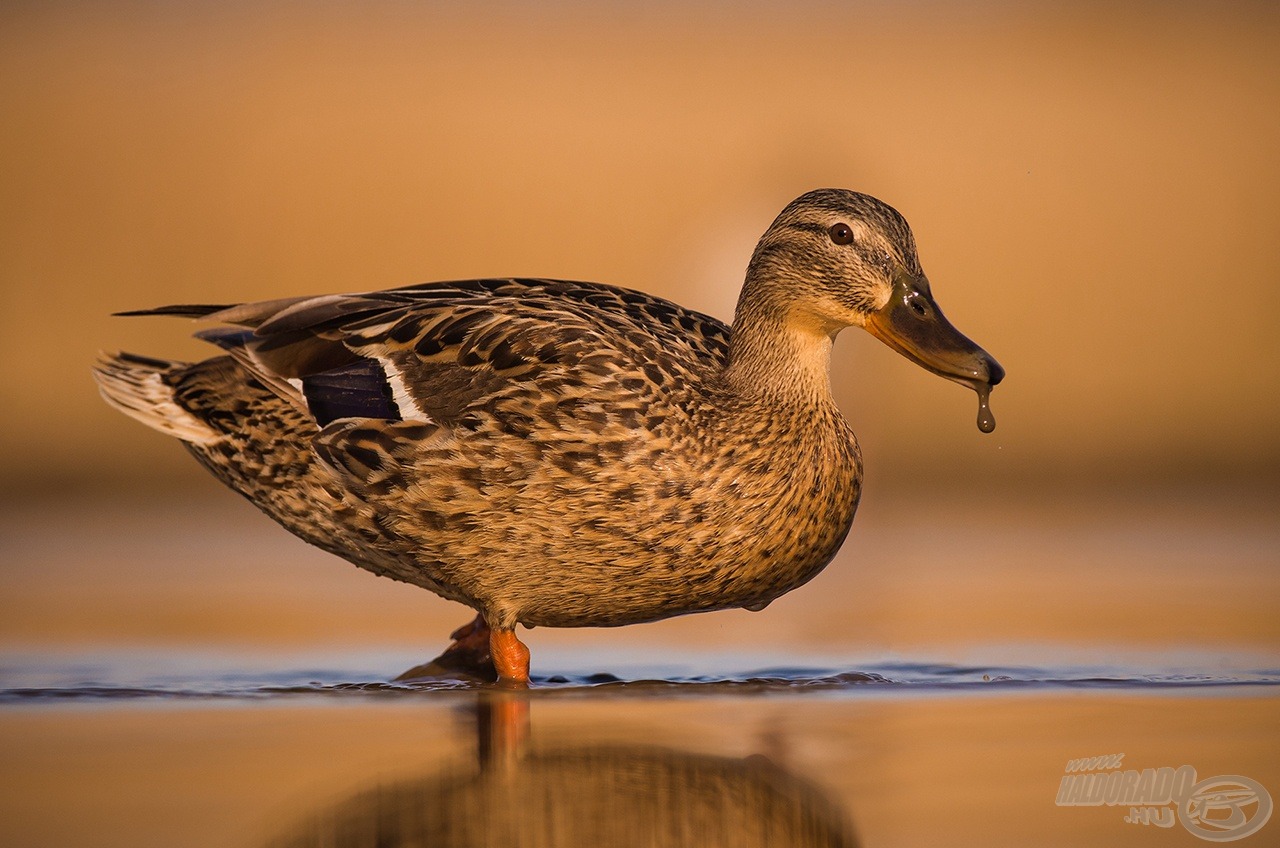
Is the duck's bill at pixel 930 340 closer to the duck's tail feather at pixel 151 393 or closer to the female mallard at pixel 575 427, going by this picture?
the female mallard at pixel 575 427

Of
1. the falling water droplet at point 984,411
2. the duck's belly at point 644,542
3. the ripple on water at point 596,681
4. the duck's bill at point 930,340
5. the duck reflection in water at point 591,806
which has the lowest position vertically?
the duck reflection in water at point 591,806

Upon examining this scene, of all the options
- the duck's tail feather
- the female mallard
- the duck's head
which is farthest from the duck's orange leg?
the duck's head

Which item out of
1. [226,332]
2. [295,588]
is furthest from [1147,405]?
[226,332]

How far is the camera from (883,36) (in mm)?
19984

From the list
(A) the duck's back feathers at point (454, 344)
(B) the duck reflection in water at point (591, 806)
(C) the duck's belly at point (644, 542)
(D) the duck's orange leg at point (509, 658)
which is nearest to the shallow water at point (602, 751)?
(B) the duck reflection in water at point (591, 806)

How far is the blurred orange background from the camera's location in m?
13.4

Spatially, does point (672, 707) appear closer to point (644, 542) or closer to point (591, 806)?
point (644, 542)

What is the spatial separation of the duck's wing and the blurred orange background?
10.2 ft

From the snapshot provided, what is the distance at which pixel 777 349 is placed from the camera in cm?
718

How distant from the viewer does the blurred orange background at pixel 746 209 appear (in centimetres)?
1340

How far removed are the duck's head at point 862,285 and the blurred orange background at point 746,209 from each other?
323 cm

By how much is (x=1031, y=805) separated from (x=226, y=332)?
155 inches

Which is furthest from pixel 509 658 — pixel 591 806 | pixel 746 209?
pixel 746 209

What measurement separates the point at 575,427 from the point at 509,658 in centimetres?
92
